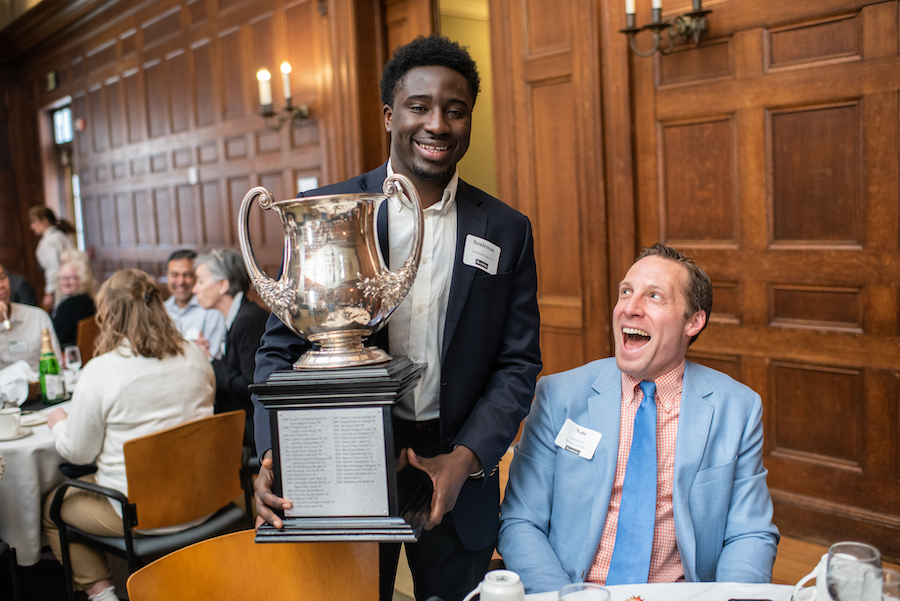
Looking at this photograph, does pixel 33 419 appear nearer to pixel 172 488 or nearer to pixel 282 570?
pixel 172 488

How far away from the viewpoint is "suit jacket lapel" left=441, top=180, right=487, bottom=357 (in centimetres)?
140

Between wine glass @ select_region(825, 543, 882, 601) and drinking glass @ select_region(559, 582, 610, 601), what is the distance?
283 mm

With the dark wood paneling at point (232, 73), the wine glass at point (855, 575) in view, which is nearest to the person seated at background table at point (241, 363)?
the wine glass at point (855, 575)

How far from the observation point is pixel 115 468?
8.23ft

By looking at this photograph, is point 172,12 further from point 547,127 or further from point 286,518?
point 286,518

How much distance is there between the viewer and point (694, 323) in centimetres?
167

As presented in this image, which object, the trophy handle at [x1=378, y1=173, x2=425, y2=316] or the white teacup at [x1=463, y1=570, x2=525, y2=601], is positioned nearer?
the white teacup at [x1=463, y1=570, x2=525, y2=601]

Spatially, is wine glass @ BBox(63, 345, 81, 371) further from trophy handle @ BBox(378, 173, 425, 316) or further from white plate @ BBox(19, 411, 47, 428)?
trophy handle @ BBox(378, 173, 425, 316)

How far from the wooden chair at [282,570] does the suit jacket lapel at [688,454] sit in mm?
615

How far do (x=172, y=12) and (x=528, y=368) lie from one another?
6.34 meters

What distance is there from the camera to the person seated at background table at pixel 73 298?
4703 mm

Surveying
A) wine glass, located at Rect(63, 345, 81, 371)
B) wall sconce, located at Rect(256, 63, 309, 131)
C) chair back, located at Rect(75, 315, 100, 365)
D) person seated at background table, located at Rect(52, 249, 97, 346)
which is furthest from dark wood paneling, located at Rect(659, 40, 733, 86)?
person seated at background table, located at Rect(52, 249, 97, 346)

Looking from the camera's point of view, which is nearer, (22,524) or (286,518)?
(286,518)

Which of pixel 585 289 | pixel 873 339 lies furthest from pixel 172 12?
pixel 873 339
